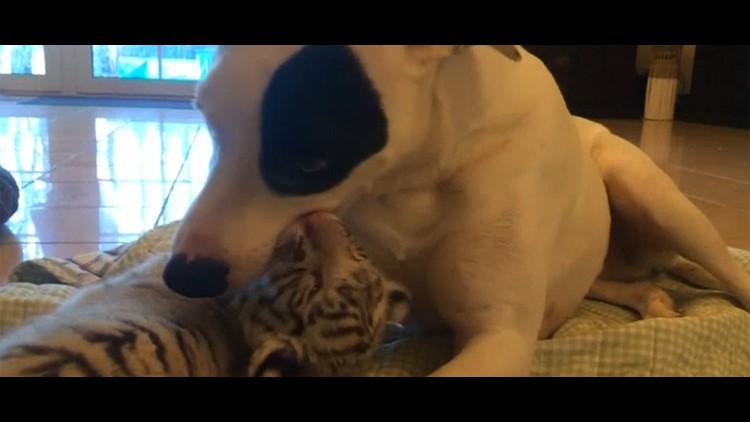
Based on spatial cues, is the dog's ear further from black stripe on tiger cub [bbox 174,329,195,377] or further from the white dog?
black stripe on tiger cub [bbox 174,329,195,377]

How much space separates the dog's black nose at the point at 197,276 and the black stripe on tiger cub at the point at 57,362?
4.9 inches

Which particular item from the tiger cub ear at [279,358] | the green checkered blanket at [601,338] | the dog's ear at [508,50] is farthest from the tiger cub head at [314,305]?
the dog's ear at [508,50]

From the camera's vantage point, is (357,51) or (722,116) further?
(722,116)

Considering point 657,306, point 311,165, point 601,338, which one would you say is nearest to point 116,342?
point 311,165

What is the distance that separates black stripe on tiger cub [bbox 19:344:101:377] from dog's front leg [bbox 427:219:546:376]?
0.42 m

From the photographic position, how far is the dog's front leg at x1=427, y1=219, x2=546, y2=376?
3.64 feet

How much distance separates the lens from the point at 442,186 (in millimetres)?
1127

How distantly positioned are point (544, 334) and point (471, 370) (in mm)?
325

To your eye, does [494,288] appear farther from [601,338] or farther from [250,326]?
[250,326]

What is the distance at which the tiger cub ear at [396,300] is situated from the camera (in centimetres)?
107

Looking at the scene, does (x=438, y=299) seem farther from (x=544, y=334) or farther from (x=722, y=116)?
(x=722, y=116)

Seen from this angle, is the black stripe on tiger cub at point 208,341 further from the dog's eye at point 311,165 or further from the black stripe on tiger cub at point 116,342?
the dog's eye at point 311,165

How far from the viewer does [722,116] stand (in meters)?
4.79
